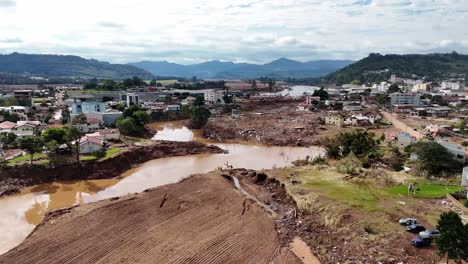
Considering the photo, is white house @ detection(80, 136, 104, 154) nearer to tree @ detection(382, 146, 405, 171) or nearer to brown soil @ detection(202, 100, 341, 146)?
brown soil @ detection(202, 100, 341, 146)

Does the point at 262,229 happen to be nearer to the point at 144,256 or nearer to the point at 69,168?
the point at 144,256

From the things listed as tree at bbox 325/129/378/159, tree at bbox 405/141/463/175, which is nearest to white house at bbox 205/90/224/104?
tree at bbox 325/129/378/159

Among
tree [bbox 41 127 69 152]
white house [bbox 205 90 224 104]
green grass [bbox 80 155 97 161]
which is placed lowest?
green grass [bbox 80 155 97 161]

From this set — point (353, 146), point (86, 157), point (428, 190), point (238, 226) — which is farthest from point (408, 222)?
point (86, 157)

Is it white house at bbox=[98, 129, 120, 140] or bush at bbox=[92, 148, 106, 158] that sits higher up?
white house at bbox=[98, 129, 120, 140]

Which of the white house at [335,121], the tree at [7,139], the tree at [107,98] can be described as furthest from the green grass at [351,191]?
the tree at [107,98]

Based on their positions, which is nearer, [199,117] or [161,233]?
[161,233]

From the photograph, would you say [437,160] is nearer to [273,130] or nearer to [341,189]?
[341,189]
